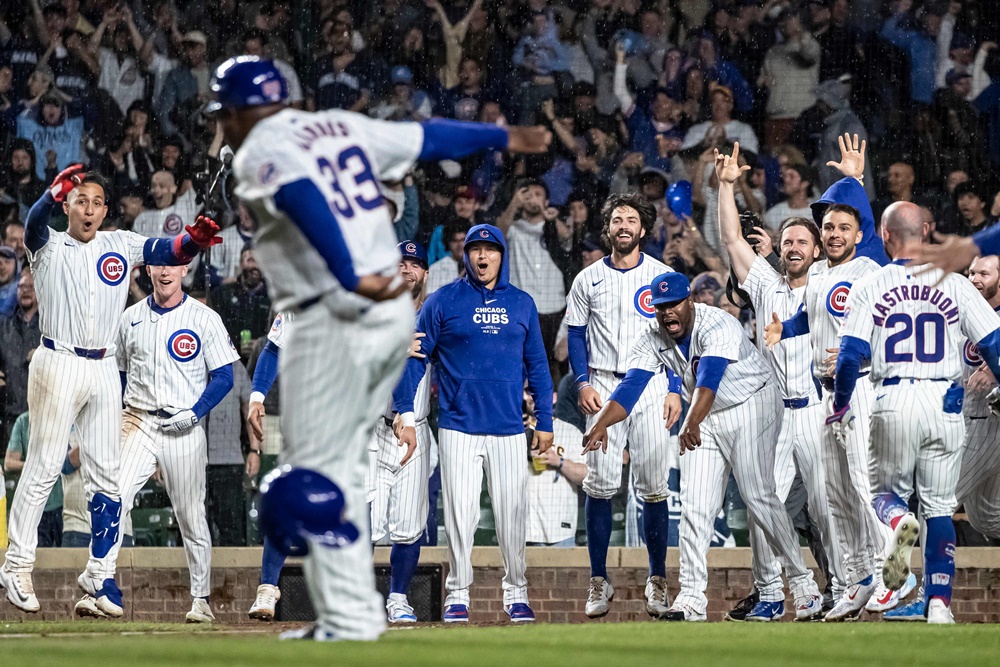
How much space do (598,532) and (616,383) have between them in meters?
0.92

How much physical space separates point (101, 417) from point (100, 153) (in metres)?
4.04

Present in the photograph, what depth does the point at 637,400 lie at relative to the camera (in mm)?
8625

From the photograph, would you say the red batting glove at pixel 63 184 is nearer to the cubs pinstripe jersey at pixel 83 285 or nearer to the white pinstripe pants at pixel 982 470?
the cubs pinstripe jersey at pixel 83 285

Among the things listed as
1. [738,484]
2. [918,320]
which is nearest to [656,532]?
[738,484]

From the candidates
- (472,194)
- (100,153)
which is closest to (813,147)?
(472,194)

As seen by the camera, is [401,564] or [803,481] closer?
[401,564]

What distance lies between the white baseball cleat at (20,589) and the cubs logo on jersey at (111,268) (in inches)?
67.1

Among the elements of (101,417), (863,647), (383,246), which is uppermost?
(383,246)

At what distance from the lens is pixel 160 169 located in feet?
38.5

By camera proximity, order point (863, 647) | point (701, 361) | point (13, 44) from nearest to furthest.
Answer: point (863, 647) → point (701, 361) → point (13, 44)

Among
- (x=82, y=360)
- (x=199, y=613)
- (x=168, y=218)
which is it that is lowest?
(x=199, y=613)

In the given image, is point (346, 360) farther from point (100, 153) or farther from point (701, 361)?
point (100, 153)

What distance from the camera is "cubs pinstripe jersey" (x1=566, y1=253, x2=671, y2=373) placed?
911 cm

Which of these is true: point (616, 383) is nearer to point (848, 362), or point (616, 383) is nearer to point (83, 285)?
point (848, 362)
